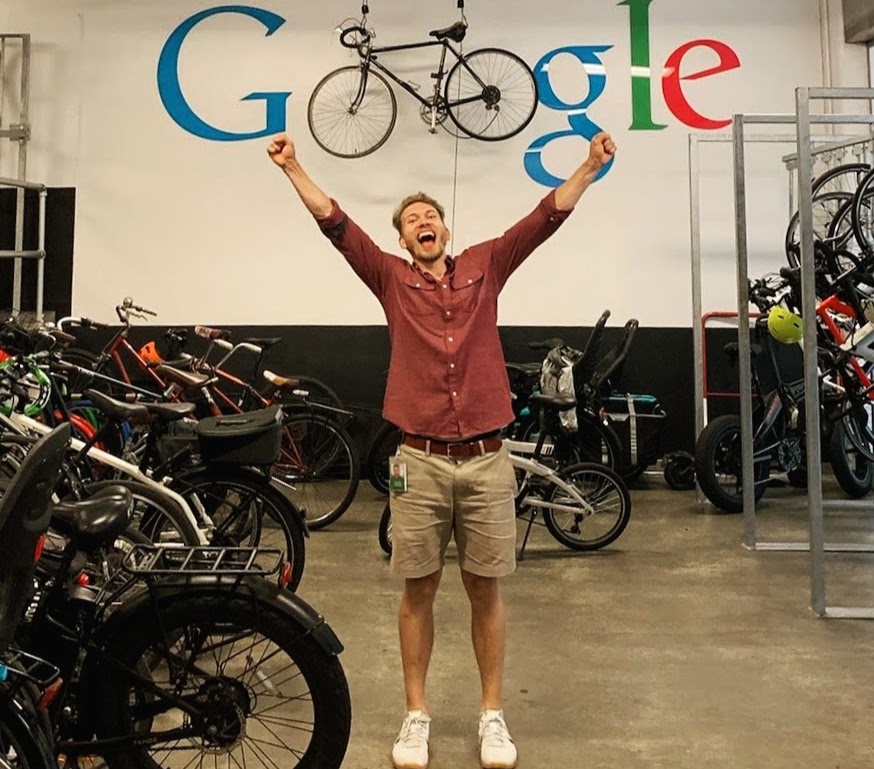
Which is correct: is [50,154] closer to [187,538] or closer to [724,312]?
[187,538]

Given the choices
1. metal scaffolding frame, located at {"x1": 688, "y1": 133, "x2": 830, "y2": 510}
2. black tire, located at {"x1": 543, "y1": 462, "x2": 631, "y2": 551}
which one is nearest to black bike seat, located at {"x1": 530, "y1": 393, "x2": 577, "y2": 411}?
black tire, located at {"x1": 543, "y1": 462, "x2": 631, "y2": 551}

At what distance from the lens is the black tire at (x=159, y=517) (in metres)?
2.84

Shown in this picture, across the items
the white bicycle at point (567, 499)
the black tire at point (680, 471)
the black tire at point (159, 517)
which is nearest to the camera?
the black tire at point (159, 517)

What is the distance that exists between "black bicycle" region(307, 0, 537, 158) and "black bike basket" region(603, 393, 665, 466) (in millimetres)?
2192

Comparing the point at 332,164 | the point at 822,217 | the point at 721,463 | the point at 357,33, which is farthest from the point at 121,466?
the point at 822,217

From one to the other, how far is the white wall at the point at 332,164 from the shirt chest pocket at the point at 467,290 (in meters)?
4.10

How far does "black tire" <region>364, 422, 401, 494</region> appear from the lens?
17.9ft

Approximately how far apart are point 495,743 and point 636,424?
3.89 metres

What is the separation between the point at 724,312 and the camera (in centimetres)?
625

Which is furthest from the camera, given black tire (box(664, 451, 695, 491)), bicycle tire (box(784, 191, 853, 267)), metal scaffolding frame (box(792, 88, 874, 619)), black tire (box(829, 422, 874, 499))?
black tire (box(664, 451, 695, 491))

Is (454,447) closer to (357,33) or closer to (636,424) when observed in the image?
(636,424)

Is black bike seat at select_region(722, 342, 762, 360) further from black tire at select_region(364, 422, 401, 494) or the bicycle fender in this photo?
the bicycle fender

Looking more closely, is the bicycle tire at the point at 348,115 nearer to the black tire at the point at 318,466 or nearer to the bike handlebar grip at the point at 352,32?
the bike handlebar grip at the point at 352,32

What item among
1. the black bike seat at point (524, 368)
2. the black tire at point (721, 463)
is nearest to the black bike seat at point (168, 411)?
the black bike seat at point (524, 368)
